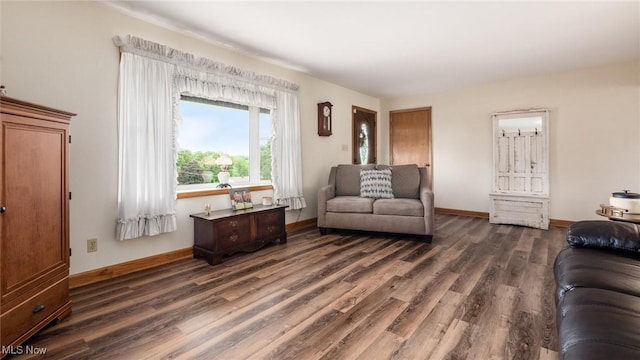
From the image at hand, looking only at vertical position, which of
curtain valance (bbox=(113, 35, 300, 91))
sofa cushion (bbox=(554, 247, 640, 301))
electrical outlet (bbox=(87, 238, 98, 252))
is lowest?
electrical outlet (bbox=(87, 238, 98, 252))

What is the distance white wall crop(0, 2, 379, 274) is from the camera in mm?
2096

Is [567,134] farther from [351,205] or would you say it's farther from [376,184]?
[351,205]

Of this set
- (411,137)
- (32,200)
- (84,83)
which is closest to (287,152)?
(84,83)

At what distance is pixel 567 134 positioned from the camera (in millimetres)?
4387

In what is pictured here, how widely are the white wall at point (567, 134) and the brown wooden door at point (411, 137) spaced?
0.30 meters

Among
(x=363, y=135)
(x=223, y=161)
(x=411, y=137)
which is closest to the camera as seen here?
(x=223, y=161)

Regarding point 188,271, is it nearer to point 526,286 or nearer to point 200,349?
point 200,349

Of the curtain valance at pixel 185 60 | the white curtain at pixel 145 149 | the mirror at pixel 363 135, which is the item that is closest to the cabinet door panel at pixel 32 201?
the white curtain at pixel 145 149

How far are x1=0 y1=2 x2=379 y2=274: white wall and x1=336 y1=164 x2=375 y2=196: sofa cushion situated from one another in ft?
7.18

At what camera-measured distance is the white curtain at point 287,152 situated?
392 centimetres

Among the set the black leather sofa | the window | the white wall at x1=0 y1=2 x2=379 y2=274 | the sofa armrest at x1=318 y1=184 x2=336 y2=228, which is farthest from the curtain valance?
the black leather sofa

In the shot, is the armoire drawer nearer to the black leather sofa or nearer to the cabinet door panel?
the cabinet door panel

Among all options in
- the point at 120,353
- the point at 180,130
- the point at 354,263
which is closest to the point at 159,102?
the point at 180,130

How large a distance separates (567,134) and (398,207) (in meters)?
2.99
